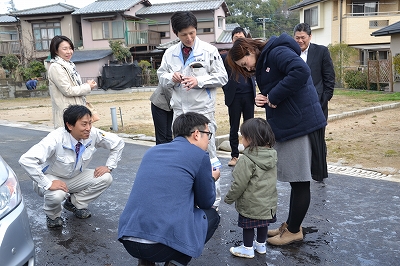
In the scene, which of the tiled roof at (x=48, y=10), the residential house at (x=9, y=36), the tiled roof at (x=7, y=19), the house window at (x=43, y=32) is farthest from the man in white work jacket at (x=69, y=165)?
the tiled roof at (x=7, y=19)

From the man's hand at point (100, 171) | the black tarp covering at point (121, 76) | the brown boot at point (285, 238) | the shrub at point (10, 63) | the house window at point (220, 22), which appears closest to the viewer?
the brown boot at point (285, 238)

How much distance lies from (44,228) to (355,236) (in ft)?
9.54

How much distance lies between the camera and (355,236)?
3572 millimetres

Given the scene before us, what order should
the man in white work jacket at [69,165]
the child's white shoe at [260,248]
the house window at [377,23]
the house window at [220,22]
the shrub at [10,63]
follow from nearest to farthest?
1. the child's white shoe at [260,248]
2. the man in white work jacket at [69,165]
3. the house window at [377,23]
4. the shrub at [10,63]
5. the house window at [220,22]

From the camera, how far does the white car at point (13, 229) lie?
2.31 m

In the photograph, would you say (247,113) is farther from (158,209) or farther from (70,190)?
(158,209)

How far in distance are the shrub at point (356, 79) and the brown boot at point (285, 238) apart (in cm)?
1903

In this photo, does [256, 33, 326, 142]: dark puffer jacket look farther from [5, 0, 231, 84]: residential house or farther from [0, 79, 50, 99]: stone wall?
[5, 0, 231, 84]: residential house

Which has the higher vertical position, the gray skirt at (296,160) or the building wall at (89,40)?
the building wall at (89,40)

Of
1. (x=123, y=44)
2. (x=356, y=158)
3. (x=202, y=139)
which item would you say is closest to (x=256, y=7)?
(x=123, y=44)

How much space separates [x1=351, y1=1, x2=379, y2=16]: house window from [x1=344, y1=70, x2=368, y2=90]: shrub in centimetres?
809

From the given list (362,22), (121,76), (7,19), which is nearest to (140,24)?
(121,76)

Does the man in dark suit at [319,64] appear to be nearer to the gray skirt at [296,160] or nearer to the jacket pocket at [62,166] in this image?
the gray skirt at [296,160]

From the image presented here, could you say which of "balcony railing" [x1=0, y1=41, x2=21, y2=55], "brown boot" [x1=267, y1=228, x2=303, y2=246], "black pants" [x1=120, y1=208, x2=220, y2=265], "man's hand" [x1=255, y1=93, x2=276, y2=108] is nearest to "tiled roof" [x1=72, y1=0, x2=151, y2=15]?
"balcony railing" [x1=0, y1=41, x2=21, y2=55]
